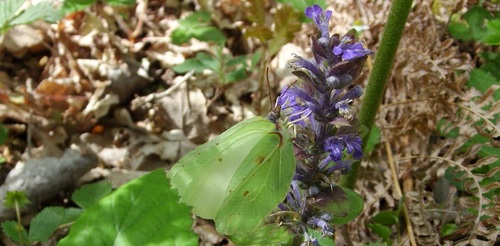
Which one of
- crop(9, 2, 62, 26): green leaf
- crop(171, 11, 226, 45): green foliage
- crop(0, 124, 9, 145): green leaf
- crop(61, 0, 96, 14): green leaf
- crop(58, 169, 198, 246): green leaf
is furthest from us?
crop(171, 11, 226, 45): green foliage

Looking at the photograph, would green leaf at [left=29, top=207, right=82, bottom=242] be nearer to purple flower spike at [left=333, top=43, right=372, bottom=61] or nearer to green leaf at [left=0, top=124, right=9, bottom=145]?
green leaf at [left=0, top=124, right=9, bottom=145]

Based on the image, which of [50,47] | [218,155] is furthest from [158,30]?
[218,155]

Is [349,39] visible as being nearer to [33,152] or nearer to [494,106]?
[494,106]

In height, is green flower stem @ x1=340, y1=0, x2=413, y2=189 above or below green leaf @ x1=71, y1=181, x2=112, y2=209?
above

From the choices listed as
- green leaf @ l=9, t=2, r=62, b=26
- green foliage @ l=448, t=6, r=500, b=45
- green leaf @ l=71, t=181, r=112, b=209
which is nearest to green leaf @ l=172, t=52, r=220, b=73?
green leaf @ l=9, t=2, r=62, b=26

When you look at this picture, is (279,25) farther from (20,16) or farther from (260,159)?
(260,159)

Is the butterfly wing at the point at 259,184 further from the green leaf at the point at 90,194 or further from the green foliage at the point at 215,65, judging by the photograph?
the green foliage at the point at 215,65

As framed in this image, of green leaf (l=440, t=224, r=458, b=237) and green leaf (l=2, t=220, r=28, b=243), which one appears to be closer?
green leaf (l=2, t=220, r=28, b=243)
